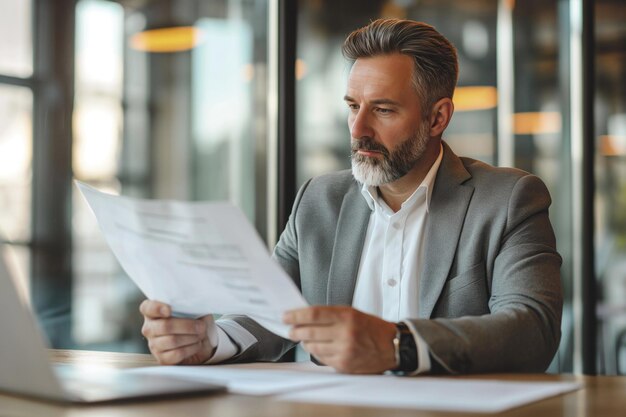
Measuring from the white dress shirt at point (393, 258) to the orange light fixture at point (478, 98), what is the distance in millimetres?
2164

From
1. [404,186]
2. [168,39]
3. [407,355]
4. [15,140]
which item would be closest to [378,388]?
[407,355]

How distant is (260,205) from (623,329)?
185 cm

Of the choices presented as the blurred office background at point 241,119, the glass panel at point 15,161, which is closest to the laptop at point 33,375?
the blurred office background at point 241,119

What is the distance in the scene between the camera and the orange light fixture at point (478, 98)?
4285mm

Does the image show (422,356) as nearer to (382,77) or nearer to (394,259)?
(394,259)

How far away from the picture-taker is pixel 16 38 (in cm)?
453

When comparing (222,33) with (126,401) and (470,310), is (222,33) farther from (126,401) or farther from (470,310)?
(126,401)

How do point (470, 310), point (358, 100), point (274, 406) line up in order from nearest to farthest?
point (274, 406)
point (470, 310)
point (358, 100)

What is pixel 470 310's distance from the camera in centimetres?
196

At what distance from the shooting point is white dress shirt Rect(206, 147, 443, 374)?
2.13 m

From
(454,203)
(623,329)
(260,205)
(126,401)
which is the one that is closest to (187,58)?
(260,205)

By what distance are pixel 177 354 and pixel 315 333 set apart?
13.9 inches

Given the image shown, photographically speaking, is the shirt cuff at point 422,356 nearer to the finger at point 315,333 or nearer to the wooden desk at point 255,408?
the finger at point 315,333

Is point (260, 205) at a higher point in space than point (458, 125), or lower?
lower
